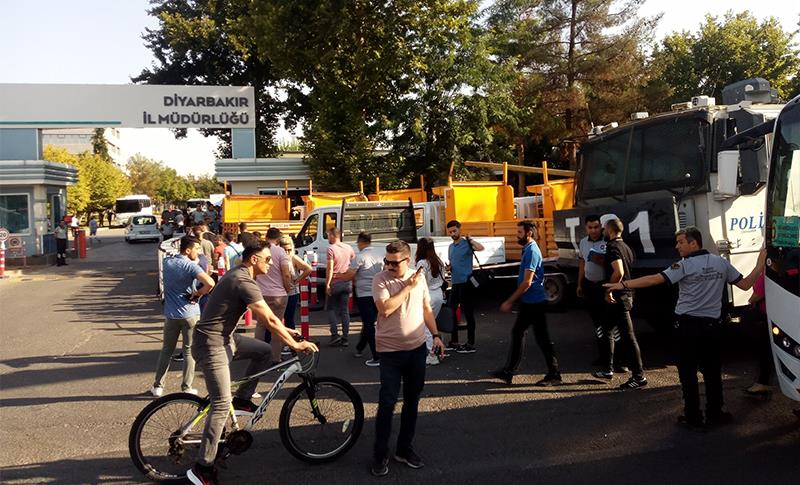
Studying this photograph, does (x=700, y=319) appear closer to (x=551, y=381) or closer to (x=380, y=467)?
(x=551, y=381)

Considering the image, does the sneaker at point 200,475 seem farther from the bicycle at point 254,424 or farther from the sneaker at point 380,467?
the sneaker at point 380,467

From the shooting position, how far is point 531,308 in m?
6.73

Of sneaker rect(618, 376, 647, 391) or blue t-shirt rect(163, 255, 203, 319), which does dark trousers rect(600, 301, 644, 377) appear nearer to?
sneaker rect(618, 376, 647, 391)

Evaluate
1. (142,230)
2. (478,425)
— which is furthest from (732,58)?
(142,230)

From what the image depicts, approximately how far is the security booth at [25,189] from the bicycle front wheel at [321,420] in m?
22.6

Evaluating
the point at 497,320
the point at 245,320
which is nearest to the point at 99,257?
the point at 245,320

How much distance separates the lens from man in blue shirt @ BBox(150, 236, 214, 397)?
256 inches

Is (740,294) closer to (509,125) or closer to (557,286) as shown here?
(557,286)

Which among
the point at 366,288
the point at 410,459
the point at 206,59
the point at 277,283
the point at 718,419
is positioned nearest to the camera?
the point at 410,459

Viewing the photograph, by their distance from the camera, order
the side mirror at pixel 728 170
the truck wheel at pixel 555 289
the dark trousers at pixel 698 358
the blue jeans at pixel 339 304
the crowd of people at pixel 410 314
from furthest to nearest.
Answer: the truck wheel at pixel 555 289 → the blue jeans at pixel 339 304 → the side mirror at pixel 728 170 → the dark trousers at pixel 698 358 → the crowd of people at pixel 410 314

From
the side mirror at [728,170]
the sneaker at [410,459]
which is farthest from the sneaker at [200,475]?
the side mirror at [728,170]

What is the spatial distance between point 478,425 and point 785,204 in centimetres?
311

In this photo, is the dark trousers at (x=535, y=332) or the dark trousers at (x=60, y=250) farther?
the dark trousers at (x=60, y=250)

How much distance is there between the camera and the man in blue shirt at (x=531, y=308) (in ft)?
21.9
